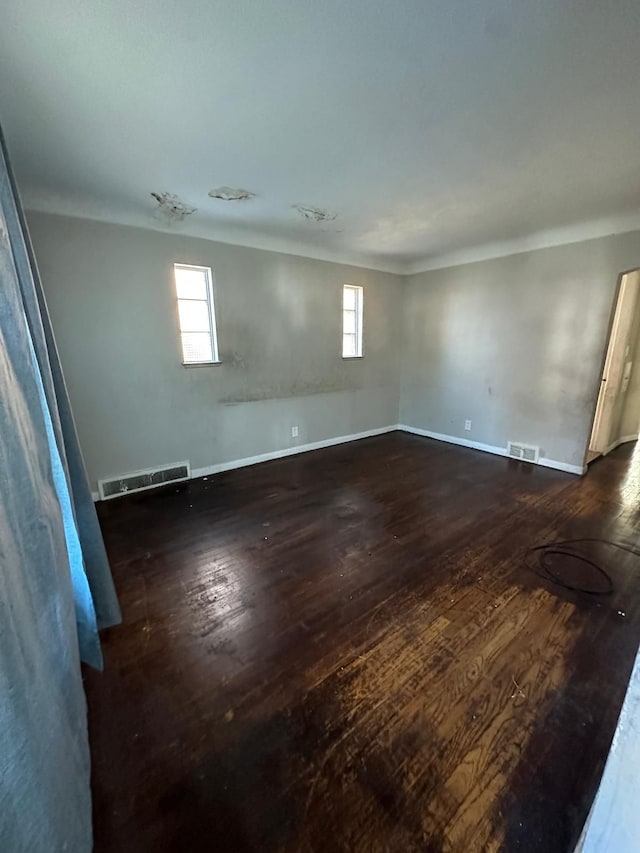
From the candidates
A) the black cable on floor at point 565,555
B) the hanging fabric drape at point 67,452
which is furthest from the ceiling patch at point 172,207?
the black cable on floor at point 565,555

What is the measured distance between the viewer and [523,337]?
4070 mm

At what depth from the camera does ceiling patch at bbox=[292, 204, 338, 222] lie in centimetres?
298

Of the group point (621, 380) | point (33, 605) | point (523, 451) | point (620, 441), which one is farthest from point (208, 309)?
point (620, 441)

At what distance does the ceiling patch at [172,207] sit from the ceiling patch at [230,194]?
33 centimetres

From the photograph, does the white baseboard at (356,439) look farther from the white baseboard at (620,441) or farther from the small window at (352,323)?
the small window at (352,323)

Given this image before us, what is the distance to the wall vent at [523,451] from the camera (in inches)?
162

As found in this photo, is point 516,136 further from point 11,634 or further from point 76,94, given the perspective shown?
point 11,634

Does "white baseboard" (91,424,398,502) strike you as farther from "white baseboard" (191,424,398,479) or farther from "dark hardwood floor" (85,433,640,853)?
"dark hardwood floor" (85,433,640,853)

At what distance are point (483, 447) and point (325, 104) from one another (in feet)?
13.1

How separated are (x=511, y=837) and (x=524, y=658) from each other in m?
0.71

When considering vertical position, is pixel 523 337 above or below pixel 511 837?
above

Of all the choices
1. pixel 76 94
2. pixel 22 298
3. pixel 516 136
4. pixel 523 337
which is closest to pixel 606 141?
pixel 516 136

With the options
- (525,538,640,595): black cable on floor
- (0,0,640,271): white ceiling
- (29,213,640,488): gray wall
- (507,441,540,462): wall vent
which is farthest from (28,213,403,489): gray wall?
(525,538,640,595): black cable on floor

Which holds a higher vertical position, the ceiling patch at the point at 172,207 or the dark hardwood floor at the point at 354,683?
the ceiling patch at the point at 172,207
